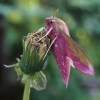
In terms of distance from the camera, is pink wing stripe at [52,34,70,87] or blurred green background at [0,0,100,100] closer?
pink wing stripe at [52,34,70,87]

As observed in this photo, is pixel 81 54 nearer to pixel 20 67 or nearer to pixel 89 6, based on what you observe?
pixel 20 67

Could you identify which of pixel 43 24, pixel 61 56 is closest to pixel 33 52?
pixel 61 56

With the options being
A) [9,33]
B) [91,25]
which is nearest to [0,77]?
[9,33]

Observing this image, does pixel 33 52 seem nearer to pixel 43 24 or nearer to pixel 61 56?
pixel 61 56

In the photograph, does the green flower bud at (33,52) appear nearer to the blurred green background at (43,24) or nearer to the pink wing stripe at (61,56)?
the pink wing stripe at (61,56)

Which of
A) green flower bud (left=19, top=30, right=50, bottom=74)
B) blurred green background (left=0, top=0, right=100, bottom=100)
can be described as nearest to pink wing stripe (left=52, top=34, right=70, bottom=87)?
green flower bud (left=19, top=30, right=50, bottom=74)

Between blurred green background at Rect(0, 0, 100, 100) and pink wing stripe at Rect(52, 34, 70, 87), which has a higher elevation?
blurred green background at Rect(0, 0, 100, 100)

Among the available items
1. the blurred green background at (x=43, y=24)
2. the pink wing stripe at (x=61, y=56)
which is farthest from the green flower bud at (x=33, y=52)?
the blurred green background at (x=43, y=24)

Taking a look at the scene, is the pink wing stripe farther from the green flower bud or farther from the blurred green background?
the blurred green background
